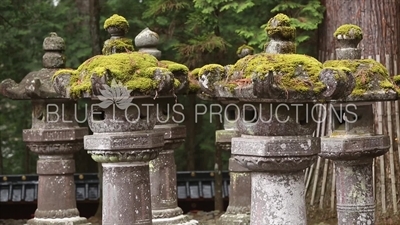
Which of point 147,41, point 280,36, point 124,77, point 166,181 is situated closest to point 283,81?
point 280,36

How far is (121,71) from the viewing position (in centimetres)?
708

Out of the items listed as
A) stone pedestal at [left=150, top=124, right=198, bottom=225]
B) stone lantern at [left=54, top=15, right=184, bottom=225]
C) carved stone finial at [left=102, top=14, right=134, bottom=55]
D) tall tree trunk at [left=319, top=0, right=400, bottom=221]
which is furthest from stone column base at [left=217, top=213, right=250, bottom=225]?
stone lantern at [left=54, top=15, right=184, bottom=225]

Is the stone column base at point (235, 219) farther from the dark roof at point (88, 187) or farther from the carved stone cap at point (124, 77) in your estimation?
the dark roof at point (88, 187)

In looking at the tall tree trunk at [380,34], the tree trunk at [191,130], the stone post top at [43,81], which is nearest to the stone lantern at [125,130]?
the stone post top at [43,81]

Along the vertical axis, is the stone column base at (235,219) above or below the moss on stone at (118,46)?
below

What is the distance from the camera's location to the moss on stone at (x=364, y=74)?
8031 millimetres

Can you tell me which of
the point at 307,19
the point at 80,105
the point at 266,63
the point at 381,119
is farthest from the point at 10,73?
the point at 266,63

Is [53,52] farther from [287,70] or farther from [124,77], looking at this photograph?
[287,70]

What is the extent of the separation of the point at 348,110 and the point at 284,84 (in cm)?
233

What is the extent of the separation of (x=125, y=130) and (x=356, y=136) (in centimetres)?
249

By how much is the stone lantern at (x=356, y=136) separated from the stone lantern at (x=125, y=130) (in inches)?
77.4

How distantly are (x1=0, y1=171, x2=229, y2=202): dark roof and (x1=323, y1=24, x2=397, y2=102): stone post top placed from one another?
25.6 ft

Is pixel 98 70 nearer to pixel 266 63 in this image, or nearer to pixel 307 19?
pixel 266 63

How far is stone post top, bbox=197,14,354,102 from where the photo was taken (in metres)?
6.11
